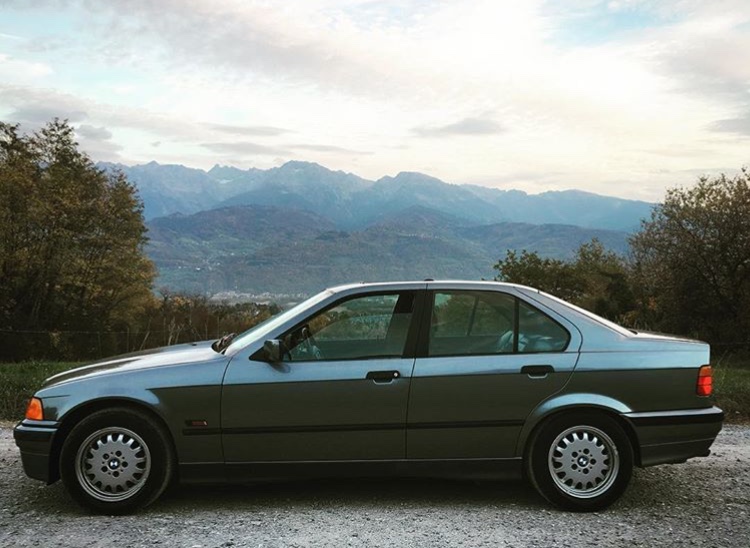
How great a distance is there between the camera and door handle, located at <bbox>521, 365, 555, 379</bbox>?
16.0 feet

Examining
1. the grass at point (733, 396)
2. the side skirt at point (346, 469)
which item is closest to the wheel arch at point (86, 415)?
the side skirt at point (346, 469)

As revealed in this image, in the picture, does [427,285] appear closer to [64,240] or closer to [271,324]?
[271,324]

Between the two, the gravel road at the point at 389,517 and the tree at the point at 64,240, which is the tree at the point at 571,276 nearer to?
the tree at the point at 64,240

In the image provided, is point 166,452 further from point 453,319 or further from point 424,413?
point 453,319

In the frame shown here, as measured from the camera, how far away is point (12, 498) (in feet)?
16.9

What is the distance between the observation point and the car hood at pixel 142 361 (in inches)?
195

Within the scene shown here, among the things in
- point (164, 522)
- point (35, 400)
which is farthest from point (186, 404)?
point (35, 400)

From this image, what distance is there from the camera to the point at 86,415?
4848 millimetres

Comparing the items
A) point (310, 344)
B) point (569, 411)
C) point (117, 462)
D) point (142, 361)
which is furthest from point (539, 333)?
point (117, 462)

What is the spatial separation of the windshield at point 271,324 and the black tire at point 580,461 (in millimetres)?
1807

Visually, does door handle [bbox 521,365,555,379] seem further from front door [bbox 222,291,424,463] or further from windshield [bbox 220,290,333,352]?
windshield [bbox 220,290,333,352]

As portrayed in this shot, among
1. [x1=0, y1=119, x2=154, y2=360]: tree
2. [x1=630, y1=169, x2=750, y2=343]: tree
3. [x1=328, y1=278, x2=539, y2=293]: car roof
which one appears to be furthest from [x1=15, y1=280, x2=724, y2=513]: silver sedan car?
[x1=0, y1=119, x2=154, y2=360]: tree

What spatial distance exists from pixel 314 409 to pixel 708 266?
90.4ft

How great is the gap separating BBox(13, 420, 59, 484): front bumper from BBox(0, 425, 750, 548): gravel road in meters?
0.28
